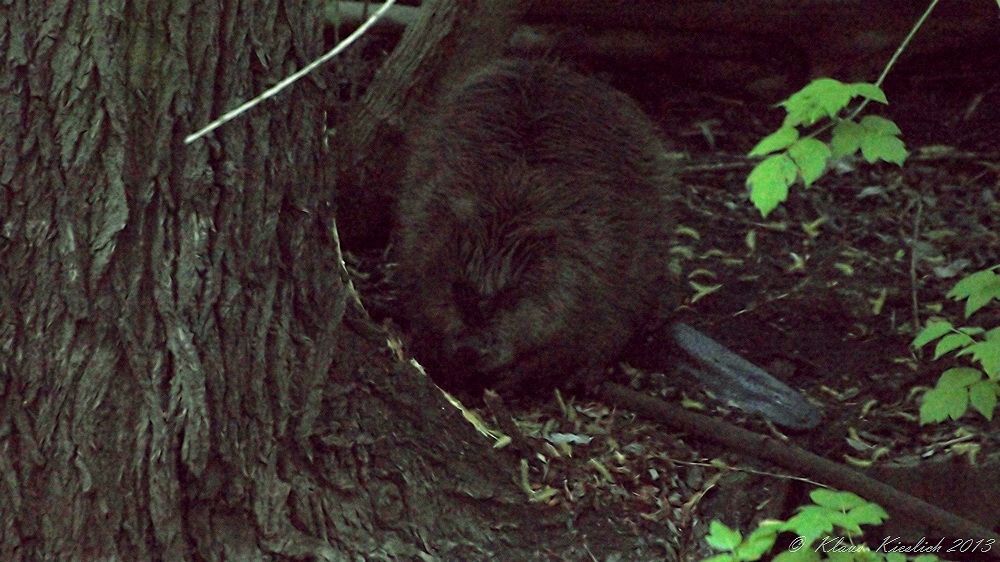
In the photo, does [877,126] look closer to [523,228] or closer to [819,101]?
[819,101]

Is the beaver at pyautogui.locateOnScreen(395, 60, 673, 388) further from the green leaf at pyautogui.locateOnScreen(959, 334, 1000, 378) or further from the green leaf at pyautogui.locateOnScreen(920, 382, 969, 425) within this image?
the green leaf at pyautogui.locateOnScreen(959, 334, 1000, 378)

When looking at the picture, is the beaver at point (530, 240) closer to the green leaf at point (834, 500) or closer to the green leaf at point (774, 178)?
the green leaf at point (834, 500)

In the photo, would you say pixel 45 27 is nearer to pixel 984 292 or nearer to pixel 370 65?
pixel 984 292

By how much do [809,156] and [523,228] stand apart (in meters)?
1.59

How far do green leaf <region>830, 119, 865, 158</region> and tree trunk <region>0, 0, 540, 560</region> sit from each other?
1086 millimetres

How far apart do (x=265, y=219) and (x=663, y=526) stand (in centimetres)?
129

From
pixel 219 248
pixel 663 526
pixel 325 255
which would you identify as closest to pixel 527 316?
pixel 663 526

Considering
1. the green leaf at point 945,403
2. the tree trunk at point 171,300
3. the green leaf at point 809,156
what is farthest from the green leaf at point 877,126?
the tree trunk at point 171,300

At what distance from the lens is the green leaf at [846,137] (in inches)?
A: 83.6

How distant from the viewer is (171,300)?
95.1 inches

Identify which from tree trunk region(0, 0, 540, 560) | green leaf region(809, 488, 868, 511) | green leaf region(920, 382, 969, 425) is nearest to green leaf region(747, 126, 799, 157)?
green leaf region(809, 488, 868, 511)

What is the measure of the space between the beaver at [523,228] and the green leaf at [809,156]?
1547 mm

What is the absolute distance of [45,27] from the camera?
2.27 m

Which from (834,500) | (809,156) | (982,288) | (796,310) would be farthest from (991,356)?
(796,310)
